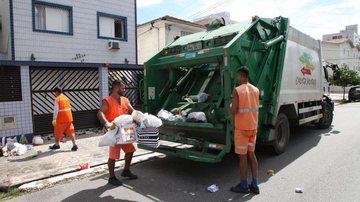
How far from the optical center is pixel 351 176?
4898 mm

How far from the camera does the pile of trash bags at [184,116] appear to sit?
16.7 ft

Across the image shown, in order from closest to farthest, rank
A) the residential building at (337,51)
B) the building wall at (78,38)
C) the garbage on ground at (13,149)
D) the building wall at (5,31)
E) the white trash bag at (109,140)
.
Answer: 1. the white trash bag at (109,140)
2. the garbage on ground at (13,149)
3. the building wall at (78,38)
4. the building wall at (5,31)
5. the residential building at (337,51)

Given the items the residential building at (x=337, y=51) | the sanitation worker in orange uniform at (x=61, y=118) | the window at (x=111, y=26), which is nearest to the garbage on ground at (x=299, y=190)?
A: the sanitation worker in orange uniform at (x=61, y=118)

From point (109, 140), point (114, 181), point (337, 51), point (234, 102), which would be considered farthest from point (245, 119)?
point (337, 51)

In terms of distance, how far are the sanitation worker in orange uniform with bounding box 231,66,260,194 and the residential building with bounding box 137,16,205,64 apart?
45.7 feet

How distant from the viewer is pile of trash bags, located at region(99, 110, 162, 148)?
4398mm

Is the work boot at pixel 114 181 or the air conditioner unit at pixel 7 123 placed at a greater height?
the air conditioner unit at pixel 7 123

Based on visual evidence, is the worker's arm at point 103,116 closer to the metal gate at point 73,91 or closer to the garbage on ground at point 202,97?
the garbage on ground at point 202,97

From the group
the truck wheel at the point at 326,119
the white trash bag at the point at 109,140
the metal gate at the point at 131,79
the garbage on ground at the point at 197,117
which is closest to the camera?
the white trash bag at the point at 109,140

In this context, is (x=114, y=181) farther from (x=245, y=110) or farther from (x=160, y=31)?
(x=160, y=31)

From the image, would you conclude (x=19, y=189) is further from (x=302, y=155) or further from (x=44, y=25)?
(x=44, y=25)

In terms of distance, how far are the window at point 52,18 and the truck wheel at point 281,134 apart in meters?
8.46

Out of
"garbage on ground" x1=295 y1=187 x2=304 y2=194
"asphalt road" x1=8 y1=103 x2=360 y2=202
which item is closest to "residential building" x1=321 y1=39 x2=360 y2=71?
"asphalt road" x1=8 y1=103 x2=360 y2=202

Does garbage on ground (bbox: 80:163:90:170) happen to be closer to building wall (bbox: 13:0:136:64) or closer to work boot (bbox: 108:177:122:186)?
work boot (bbox: 108:177:122:186)
